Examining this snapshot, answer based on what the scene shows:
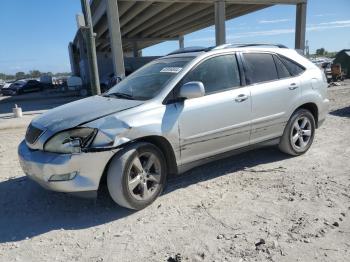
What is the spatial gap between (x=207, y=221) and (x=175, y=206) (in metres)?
0.53

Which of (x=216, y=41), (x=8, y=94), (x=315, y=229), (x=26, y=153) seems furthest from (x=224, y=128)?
(x=8, y=94)

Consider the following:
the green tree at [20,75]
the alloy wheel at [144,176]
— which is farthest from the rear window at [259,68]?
the green tree at [20,75]

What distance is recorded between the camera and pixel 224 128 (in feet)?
14.8

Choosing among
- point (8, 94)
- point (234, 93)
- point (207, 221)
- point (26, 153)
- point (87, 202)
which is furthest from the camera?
point (8, 94)

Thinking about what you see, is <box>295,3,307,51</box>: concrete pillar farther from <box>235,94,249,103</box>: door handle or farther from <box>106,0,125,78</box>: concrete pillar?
<box>235,94,249,103</box>: door handle

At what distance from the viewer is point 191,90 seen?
13.2 ft

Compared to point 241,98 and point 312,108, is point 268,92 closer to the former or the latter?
point 241,98

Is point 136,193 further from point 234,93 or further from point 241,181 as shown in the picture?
point 234,93

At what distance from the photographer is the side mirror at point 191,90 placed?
4027 mm

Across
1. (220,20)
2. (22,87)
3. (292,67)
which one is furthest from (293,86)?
(22,87)

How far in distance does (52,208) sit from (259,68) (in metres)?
3.37

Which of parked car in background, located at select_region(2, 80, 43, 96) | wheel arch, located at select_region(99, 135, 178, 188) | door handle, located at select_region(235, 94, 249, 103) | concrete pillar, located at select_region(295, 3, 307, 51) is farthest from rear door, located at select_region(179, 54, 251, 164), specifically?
parked car in background, located at select_region(2, 80, 43, 96)

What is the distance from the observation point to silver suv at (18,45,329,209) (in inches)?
143

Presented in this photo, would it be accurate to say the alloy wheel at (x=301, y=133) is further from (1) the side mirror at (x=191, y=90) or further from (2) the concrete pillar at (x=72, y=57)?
(2) the concrete pillar at (x=72, y=57)
